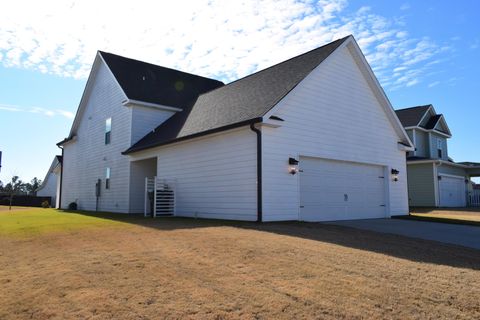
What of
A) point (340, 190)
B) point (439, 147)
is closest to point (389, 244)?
point (340, 190)

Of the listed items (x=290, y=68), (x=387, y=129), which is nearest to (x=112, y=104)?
(x=290, y=68)

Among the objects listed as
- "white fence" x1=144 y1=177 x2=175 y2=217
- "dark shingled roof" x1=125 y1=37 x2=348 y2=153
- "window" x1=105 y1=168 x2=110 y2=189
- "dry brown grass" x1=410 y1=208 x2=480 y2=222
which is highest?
"dark shingled roof" x1=125 y1=37 x2=348 y2=153

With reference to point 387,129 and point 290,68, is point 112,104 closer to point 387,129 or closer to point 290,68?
point 290,68

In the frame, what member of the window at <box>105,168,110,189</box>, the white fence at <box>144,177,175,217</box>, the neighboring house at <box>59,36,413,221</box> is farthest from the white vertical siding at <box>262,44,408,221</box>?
the window at <box>105,168,110,189</box>

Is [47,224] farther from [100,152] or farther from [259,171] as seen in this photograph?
[100,152]

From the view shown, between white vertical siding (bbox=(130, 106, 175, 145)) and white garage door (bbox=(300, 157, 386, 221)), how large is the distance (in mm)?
9505

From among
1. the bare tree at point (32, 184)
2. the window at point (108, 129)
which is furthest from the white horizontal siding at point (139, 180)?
the bare tree at point (32, 184)

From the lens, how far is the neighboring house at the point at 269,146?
12.3 meters

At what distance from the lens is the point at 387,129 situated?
16828 millimetres

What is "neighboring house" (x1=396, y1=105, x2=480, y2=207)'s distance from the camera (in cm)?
2561

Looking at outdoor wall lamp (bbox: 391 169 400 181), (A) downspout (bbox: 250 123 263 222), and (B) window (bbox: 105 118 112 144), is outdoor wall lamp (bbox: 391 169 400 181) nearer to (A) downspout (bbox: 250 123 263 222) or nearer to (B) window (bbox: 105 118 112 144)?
(A) downspout (bbox: 250 123 263 222)

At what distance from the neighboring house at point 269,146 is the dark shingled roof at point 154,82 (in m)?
0.12

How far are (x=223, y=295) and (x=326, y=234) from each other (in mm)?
5443

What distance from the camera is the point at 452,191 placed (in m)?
27.8
